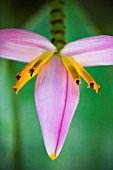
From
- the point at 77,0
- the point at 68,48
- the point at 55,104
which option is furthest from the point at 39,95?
the point at 77,0

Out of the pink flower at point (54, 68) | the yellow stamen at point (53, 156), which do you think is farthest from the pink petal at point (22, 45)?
the yellow stamen at point (53, 156)

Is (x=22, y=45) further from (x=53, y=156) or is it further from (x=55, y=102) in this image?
(x=53, y=156)

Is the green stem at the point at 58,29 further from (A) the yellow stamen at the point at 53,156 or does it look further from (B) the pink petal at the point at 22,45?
(A) the yellow stamen at the point at 53,156

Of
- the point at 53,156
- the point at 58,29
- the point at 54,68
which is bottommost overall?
the point at 53,156

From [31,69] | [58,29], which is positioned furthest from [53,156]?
[58,29]

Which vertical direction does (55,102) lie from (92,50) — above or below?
below

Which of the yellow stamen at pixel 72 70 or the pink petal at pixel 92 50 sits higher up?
the pink petal at pixel 92 50

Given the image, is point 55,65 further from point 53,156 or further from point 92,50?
point 53,156
